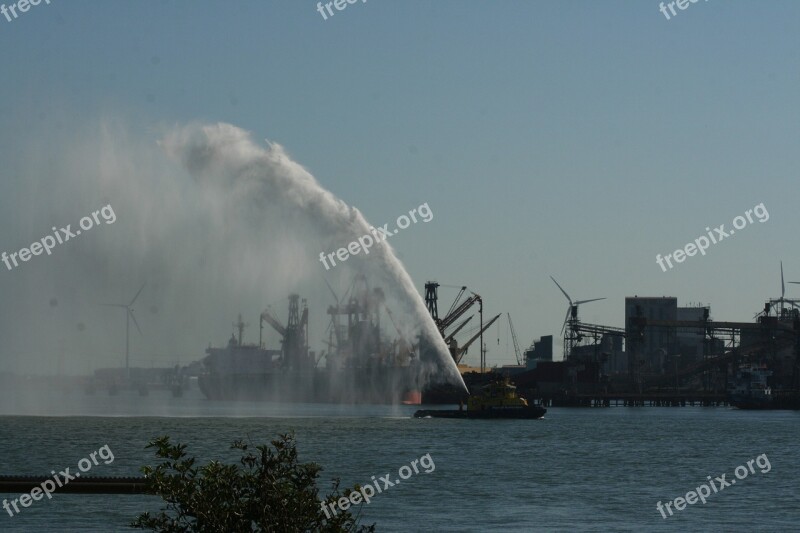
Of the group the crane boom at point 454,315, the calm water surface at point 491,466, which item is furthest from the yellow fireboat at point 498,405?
the crane boom at point 454,315

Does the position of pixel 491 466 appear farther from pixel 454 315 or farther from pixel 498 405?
pixel 454 315

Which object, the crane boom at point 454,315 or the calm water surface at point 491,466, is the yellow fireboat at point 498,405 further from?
the crane boom at point 454,315

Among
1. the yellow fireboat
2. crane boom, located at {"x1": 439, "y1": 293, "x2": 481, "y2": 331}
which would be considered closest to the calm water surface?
the yellow fireboat

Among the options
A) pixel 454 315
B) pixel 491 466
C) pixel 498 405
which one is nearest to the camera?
pixel 491 466

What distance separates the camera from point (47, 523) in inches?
1561

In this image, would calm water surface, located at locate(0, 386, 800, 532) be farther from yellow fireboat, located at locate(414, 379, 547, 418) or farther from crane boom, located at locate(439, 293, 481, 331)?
crane boom, located at locate(439, 293, 481, 331)

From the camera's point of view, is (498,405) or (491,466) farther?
(498,405)

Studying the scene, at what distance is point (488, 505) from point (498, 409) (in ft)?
230

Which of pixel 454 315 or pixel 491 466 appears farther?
pixel 454 315

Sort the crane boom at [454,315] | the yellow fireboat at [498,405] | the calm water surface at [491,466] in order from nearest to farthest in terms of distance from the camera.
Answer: the calm water surface at [491,466] → the yellow fireboat at [498,405] → the crane boom at [454,315]

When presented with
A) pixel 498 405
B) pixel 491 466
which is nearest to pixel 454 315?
pixel 498 405

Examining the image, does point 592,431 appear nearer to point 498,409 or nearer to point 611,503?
point 498,409

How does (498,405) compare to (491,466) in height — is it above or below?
above

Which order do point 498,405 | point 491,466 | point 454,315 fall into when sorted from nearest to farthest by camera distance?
point 491,466 < point 498,405 < point 454,315
